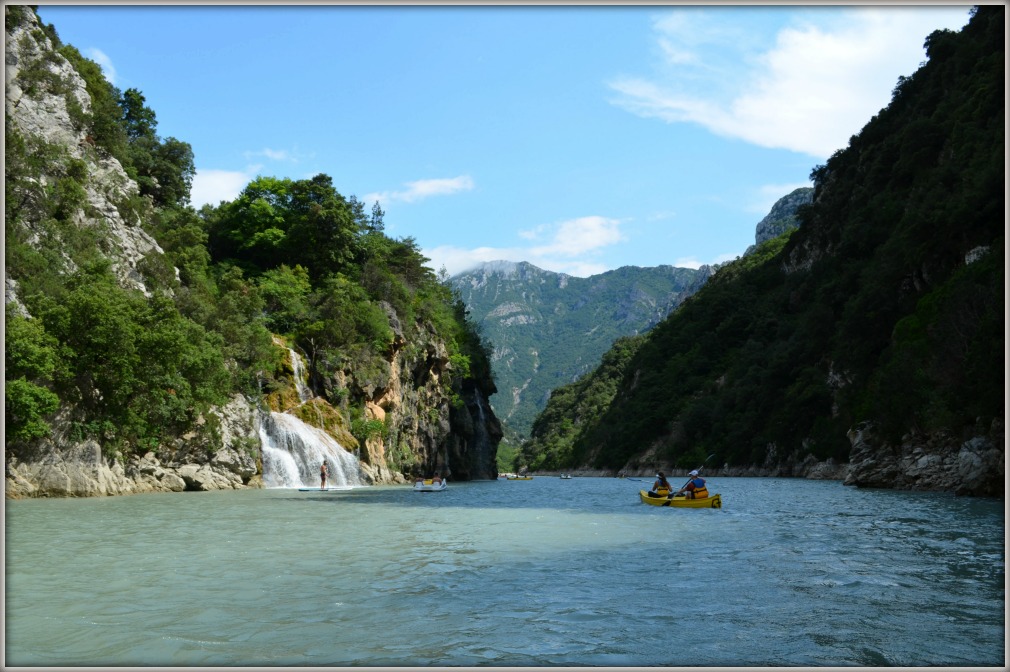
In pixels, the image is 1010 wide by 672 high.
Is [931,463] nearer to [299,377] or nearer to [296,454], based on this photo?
[296,454]

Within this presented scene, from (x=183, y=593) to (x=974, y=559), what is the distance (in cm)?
1357

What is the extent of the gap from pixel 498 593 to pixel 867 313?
52017 mm

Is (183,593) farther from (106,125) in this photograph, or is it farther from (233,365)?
(106,125)

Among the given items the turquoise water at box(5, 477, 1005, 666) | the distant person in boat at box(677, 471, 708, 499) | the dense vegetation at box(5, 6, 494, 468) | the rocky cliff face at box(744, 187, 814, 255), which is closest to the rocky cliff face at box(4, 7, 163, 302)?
the dense vegetation at box(5, 6, 494, 468)

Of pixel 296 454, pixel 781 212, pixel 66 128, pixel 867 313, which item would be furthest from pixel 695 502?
pixel 781 212

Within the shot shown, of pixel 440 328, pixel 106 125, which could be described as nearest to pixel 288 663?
pixel 106 125

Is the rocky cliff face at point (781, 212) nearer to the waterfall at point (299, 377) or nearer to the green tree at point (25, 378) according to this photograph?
the waterfall at point (299, 377)

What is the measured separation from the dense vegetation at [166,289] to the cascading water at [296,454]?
8.84 feet

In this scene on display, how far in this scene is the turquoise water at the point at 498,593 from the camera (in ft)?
24.9

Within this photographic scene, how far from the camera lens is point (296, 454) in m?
40.9

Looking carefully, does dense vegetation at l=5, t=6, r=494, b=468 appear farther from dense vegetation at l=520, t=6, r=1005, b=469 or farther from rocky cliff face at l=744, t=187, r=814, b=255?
rocky cliff face at l=744, t=187, r=814, b=255

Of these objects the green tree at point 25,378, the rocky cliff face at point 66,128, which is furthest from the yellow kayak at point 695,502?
the rocky cliff face at point 66,128

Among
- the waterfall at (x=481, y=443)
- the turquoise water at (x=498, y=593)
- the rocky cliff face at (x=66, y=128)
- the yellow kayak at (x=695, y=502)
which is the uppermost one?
the rocky cliff face at (x=66, y=128)

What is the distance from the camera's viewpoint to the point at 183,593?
33.6 ft
